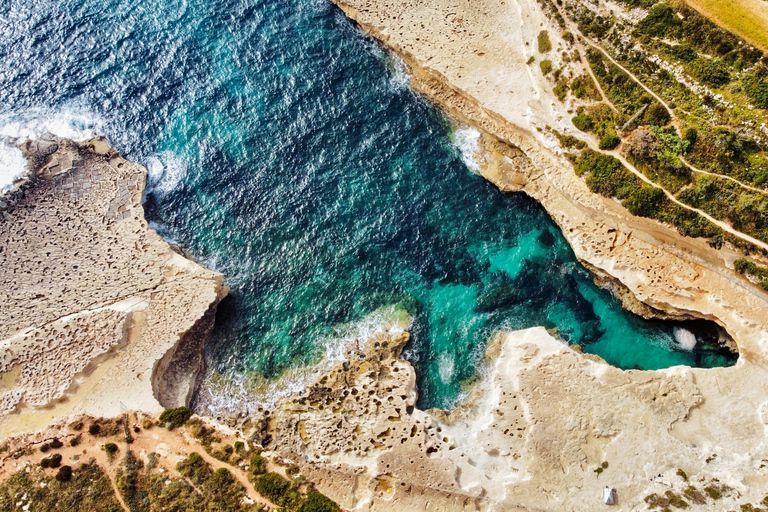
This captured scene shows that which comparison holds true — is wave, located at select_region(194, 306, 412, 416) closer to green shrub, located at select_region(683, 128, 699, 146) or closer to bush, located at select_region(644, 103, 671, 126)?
bush, located at select_region(644, 103, 671, 126)

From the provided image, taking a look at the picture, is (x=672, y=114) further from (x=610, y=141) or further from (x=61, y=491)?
(x=61, y=491)

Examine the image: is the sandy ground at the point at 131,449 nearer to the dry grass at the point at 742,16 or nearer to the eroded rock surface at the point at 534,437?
the eroded rock surface at the point at 534,437

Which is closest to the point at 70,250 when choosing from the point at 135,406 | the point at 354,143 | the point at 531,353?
the point at 135,406

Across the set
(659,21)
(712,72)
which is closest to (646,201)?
(712,72)

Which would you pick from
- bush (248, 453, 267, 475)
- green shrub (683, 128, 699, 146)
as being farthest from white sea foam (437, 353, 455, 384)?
green shrub (683, 128, 699, 146)

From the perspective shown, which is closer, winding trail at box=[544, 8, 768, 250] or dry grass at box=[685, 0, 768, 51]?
winding trail at box=[544, 8, 768, 250]

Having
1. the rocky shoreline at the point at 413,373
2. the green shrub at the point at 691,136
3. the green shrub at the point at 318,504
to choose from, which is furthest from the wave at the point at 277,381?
the green shrub at the point at 691,136

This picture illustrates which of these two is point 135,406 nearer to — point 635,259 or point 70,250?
point 70,250
